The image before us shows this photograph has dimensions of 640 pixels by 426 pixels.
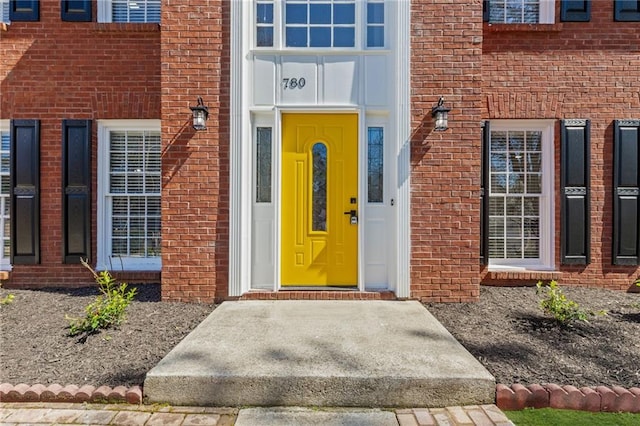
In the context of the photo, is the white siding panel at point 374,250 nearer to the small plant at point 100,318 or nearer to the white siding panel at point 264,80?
the white siding panel at point 264,80

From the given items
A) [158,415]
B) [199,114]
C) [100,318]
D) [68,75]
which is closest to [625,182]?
[199,114]

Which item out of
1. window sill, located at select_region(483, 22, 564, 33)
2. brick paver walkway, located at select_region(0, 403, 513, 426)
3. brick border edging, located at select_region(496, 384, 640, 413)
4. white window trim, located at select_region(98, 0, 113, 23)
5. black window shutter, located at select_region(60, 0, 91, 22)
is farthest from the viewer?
white window trim, located at select_region(98, 0, 113, 23)

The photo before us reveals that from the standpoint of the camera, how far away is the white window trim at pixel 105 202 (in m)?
5.45

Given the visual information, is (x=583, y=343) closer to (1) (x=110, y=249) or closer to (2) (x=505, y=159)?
(2) (x=505, y=159)

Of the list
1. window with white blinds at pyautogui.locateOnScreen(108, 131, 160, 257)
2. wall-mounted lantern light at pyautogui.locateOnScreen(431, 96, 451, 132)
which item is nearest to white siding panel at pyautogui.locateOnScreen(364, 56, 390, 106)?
wall-mounted lantern light at pyautogui.locateOnScreen(431, 96, 451, 132)

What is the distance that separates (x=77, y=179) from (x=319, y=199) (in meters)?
3.56

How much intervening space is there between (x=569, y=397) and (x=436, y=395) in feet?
3.20

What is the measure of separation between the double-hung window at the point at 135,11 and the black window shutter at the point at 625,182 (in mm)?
6970

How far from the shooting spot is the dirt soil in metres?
3.00

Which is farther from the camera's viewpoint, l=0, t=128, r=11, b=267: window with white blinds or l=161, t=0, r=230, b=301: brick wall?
l=0, t=128, r=11, b=267: window with white blinds

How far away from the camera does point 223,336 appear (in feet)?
11.6

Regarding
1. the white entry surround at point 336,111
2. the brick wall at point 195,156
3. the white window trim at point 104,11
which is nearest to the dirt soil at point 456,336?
the brick wall at point 195,156

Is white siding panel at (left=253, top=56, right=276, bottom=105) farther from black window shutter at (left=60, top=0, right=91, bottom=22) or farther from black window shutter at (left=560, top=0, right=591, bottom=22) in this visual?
black window shutter at (left=560, top=0, right=591, bottom=22)

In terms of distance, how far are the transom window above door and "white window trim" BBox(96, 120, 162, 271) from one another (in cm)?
217
